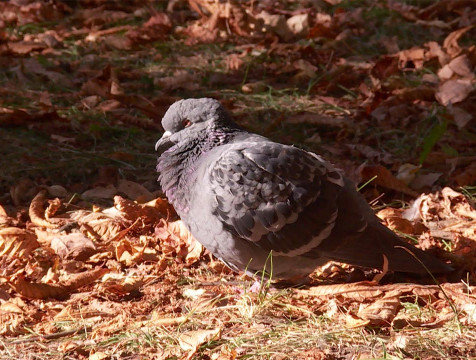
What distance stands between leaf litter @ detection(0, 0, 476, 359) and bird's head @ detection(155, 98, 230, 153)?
0.73m

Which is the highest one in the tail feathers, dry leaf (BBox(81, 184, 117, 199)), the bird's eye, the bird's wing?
the bird's eye

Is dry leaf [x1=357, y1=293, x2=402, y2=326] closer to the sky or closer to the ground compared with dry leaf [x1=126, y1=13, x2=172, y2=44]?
closer to the sky

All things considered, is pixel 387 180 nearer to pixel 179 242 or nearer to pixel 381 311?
pixel 179 242

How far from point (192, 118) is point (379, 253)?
48.1 inches

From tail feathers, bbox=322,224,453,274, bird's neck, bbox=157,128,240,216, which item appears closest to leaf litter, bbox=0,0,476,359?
tail feathers, bbox=322,224,453,274

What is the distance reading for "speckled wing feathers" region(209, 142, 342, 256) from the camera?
3732 mm

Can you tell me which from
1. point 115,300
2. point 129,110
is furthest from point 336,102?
point 115,300

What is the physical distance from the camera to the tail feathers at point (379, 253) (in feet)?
12.8

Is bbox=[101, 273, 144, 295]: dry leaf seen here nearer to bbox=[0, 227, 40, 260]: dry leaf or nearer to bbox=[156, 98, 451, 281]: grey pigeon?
bbox=[156, 98, 451, 281]: grey pigeon

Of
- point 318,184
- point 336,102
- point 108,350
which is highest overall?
point 318,184

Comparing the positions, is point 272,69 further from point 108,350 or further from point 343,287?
point 108,350

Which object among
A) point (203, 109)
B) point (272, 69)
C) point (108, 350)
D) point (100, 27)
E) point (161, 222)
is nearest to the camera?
point (108, 350)

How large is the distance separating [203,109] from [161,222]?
973 mm

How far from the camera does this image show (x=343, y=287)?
151 inches
